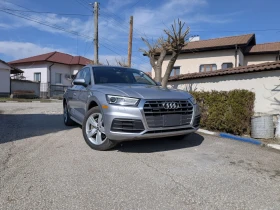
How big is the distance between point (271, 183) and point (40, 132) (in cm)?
520

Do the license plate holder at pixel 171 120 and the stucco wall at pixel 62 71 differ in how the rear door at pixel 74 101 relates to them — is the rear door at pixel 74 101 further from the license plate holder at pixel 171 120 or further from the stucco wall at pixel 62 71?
the stucco wall at pixel 62 71

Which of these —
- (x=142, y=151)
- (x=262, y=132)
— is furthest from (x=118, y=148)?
(x=262, y=132)

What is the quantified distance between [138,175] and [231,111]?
411 cm

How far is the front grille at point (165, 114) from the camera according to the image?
4.01 metres

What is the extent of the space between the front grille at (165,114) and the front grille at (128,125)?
17 cm

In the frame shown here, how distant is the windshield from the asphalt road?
1.42 metres

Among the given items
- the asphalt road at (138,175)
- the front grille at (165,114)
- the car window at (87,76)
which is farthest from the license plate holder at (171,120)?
the car window at (87,76)

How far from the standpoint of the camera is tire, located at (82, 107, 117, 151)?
4.36 metres

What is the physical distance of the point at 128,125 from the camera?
3955 mm

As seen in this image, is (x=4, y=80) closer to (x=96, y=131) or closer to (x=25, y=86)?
(x=25, y=86)

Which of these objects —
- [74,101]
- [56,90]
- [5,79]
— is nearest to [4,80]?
[5,79]

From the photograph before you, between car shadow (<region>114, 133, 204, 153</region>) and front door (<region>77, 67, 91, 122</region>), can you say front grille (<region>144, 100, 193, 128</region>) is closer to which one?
car shadow (<region>114, 133, 204, 153</region>)

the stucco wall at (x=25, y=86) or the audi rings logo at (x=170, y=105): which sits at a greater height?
the stucco wall at (x=25, y=86)

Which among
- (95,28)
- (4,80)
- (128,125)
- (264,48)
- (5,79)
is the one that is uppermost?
(95,28)
